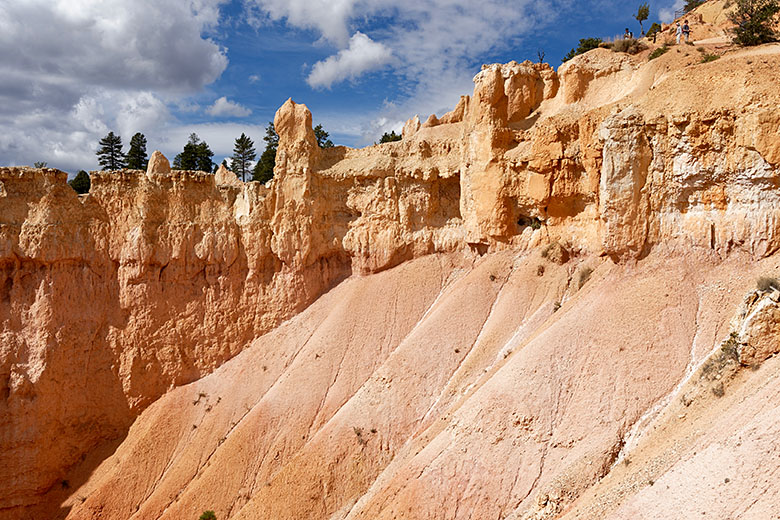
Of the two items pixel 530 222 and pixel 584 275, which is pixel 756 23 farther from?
pixel 584 275

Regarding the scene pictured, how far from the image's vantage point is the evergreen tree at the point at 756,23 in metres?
21.8

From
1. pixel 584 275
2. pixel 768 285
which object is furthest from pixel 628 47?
pixel 768 285

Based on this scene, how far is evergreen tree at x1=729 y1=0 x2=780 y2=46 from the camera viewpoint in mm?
21766

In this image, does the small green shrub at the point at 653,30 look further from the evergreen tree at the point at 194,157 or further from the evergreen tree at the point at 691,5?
the evergreen tree at the point at 194,157

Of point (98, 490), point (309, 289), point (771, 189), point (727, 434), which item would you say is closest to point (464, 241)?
point (309, 289)

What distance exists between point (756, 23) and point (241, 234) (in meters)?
24.0

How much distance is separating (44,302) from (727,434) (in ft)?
90.8

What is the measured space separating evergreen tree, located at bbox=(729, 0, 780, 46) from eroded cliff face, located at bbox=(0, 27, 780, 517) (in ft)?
5.49

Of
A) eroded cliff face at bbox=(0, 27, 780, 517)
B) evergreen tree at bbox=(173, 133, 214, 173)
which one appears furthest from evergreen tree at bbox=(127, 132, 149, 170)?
eroded cliff face at bbox=(0, 27, 780, 517)

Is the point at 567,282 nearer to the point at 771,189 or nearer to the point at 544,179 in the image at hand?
the point at 544,179

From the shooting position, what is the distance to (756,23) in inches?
860

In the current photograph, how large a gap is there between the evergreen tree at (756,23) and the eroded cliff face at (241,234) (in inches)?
65.8

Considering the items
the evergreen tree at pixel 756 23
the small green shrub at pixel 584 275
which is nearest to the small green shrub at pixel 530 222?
the small green shrub at pixel 584 275

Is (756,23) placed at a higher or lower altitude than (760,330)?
higher
